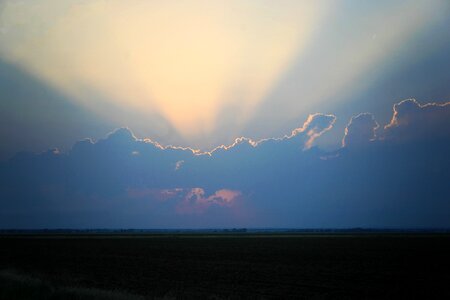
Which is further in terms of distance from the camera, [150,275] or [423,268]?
[423,268]

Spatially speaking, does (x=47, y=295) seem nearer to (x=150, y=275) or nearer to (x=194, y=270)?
(x=150, y=275)

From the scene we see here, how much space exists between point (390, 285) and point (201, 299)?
549 inches

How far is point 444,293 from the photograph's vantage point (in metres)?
24.5

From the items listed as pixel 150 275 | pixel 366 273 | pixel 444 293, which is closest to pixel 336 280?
pixel 366 273

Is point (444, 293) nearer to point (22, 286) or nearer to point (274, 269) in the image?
point (274, 269)

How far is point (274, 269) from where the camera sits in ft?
124

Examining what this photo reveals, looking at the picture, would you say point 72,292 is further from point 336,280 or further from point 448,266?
point 448,266

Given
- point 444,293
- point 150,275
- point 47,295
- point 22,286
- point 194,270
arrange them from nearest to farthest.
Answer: point 47,295 → point 22,286 → point 444,293 → point 150,275 → point 194,270

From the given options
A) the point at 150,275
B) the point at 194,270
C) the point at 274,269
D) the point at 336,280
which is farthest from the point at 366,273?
the point at 150,275

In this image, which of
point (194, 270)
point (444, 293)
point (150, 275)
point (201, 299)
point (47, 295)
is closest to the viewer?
point (47, 295)

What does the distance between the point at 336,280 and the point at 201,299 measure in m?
13.2

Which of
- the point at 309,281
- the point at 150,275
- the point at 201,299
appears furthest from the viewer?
the point at 150,275

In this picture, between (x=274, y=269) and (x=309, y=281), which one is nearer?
(x=309, y=281)

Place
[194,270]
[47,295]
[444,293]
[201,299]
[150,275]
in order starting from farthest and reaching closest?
[194,270] < [150,275] < [444,293] < [201,299] < [47,295]
